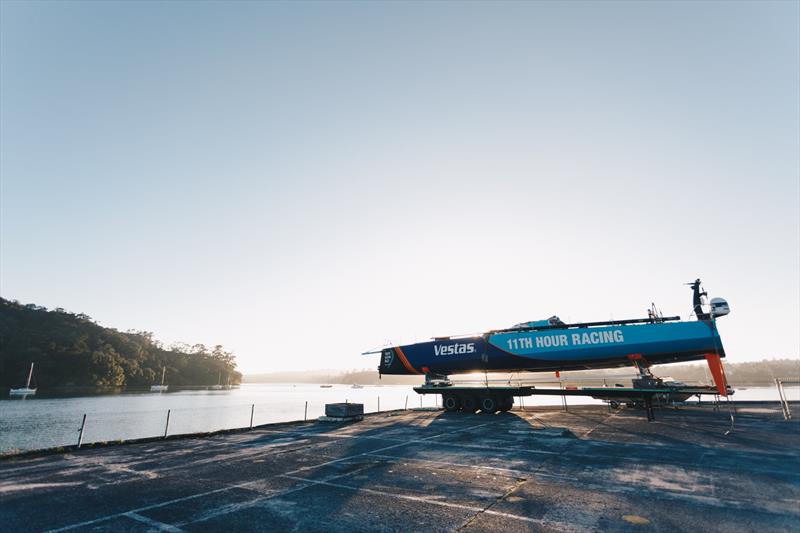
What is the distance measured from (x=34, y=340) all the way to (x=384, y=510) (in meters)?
152

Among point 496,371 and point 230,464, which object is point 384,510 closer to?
point 230,464

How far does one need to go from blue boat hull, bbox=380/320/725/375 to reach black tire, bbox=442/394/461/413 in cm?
246

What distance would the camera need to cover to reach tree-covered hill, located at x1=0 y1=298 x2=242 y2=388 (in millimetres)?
107312

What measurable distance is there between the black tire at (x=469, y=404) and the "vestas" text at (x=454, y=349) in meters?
3.47

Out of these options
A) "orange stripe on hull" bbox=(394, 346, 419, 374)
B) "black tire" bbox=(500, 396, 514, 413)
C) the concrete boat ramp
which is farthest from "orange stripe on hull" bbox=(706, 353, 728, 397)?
"orange stripe on hull" bbox=(394, 346, 419, 374)

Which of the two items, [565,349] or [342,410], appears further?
[565,349]

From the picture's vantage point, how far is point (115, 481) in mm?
10539

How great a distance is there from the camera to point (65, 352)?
113 metres

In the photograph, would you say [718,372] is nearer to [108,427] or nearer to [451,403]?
[451,403]

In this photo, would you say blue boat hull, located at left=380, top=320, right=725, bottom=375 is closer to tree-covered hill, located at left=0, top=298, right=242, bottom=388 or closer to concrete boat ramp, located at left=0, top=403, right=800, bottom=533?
concrete boat ramp, located at left=0, top=403, right=800, bottom=533

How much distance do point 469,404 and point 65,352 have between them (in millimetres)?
138239

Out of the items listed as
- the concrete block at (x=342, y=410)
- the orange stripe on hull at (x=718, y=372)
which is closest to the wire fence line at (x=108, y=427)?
the concrete block at (x=342, y=410)

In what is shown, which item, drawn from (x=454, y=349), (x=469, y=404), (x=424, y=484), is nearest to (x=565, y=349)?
(x=469, y=404)

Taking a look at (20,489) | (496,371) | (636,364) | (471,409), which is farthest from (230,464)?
(636,364)
